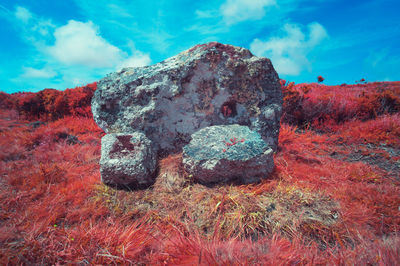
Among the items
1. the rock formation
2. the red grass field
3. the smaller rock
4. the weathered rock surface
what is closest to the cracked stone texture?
the rock formation

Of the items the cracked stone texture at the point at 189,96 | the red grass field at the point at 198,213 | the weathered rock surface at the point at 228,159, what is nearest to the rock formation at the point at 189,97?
the cracked stone texture at the point at 189,96

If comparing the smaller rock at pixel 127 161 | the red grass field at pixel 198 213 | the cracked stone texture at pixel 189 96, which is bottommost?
the red grass field at pixel 198 213

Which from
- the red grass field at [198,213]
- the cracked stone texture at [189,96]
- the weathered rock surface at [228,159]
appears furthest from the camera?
the cracked stone texture at [189,96]

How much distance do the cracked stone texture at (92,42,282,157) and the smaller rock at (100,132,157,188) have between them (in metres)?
0.46

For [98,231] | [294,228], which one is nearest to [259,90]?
[294,228]

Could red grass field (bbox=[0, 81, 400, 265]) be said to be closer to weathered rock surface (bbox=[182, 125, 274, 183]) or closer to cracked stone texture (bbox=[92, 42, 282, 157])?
weathered rock surface (bbox=[182, 125, 274, 183])

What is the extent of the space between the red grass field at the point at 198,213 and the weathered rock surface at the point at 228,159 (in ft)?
0.55

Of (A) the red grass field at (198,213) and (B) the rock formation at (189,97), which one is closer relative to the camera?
(A) the red grass field at (198,213)

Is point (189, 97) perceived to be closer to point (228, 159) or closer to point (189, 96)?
point (189, 96)

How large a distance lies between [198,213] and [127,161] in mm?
1283

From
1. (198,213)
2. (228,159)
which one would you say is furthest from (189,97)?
(198,213)

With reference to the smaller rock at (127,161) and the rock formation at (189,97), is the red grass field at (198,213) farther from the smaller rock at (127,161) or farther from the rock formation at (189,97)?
the rock formation at (189,97)

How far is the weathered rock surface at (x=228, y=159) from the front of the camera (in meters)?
2.75

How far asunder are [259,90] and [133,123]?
2493 millimetres
